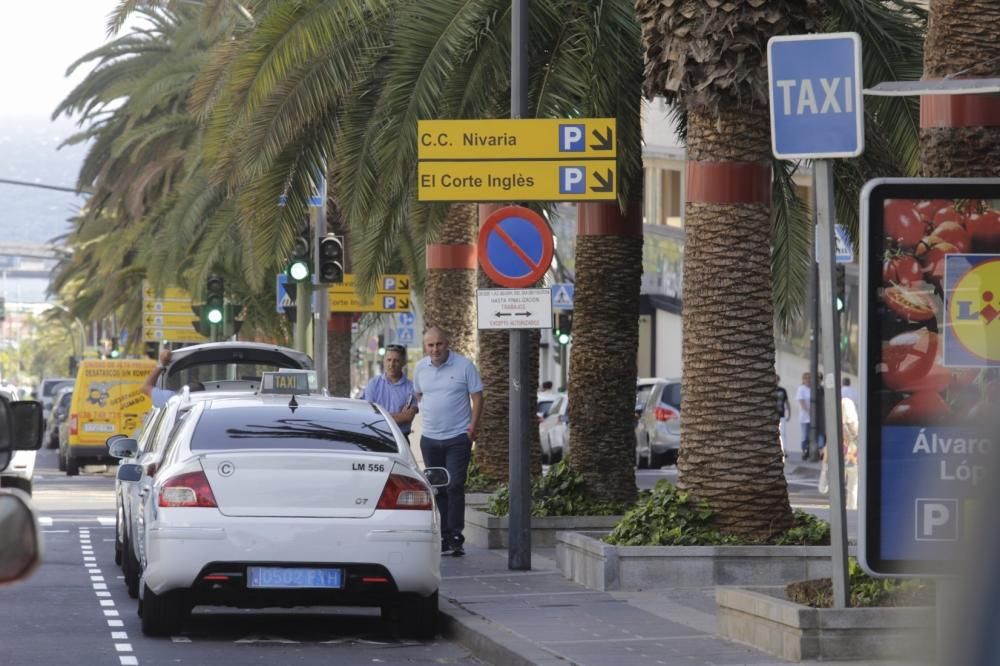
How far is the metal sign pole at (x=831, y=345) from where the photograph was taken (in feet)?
30.7

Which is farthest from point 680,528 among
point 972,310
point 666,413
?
point 666,413

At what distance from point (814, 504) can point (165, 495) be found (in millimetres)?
17051

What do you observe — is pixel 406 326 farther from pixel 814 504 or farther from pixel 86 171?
pixel 814 504

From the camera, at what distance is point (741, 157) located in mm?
13719

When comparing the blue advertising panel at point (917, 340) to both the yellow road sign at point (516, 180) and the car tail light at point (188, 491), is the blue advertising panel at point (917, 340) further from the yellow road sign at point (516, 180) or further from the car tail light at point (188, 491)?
the yellow road sign at point (516, 180)

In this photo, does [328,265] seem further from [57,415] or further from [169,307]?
[169,307]

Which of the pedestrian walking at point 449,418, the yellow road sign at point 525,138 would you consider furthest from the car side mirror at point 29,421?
the pedestrian walking at point 449,418

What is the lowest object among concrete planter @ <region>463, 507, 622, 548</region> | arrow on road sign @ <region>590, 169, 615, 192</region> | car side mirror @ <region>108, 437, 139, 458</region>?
concrete planter @ <region>463, 507, 622, 548</region>

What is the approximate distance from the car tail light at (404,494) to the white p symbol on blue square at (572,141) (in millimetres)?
4182

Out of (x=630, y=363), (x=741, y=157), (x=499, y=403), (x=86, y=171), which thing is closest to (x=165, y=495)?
(x=741, y=157)

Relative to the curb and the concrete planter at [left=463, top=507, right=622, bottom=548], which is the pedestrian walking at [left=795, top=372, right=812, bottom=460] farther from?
the curb

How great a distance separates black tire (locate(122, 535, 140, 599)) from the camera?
47.3 ft

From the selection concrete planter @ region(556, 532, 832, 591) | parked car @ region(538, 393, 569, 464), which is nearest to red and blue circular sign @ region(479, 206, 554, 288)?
concrete planter @ region(556, 532, 832, 591)

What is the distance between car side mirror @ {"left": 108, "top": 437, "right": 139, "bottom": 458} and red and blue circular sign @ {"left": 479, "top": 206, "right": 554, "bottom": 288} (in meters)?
2.94
